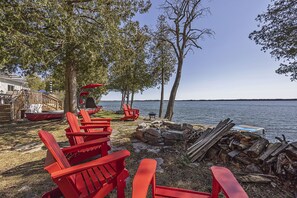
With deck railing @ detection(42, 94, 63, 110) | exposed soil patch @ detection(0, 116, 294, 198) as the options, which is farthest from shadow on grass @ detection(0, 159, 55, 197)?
deck railing @ detection(42, 94, 63, 110)

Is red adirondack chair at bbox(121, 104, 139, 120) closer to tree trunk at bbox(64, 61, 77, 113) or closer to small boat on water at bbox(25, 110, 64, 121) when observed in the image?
tree trunk at bbox(64, 61, 77, 113)

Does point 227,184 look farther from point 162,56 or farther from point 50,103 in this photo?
point 50,103

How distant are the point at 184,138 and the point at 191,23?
9.20 meters

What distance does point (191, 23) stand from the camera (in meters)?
11.2

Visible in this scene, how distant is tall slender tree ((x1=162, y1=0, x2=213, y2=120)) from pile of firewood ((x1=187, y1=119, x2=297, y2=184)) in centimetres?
662

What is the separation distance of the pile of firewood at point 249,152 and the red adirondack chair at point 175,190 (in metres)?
2.01

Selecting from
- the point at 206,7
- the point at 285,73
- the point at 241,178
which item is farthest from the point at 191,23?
the point at 241,178

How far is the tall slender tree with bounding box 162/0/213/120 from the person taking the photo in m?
10.8

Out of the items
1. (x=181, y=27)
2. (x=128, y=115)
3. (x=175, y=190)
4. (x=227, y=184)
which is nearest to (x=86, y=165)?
(x=175, y=190)

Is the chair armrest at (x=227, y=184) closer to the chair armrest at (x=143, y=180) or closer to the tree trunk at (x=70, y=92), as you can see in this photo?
the chair armrest at (x=143, y=180)

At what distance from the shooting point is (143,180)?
144 cm

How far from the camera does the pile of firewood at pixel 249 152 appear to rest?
302 centimetres

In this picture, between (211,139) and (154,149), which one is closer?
(211,139)

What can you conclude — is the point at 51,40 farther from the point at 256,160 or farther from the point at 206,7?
the point at 206,7
